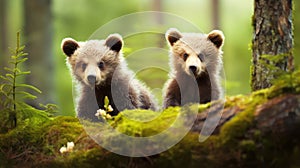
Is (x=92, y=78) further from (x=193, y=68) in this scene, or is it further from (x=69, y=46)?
(x=193, y=68)

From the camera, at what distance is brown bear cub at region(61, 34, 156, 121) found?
19.0ft

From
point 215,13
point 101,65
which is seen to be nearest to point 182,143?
point 101,65

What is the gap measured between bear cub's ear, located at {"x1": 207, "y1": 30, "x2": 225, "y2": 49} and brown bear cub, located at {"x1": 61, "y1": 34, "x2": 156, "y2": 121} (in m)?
1.04

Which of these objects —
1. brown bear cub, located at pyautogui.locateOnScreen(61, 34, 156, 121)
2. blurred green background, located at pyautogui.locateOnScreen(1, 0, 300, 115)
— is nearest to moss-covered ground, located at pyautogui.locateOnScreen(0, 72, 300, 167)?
brown bear cub, located at pyautogui.locateOnScreen(61, 34, 156, 121)

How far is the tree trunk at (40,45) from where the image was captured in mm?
11977

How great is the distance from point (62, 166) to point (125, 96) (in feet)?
5.37

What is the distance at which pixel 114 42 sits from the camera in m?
6.06

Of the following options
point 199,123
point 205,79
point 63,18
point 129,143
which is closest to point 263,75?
point 205,79

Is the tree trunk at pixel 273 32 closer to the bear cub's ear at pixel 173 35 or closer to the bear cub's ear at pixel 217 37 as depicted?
the bear cub's ear at pixel 217 37

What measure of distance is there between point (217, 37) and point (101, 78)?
1440 mm

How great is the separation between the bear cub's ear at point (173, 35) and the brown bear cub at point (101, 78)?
0.57 meters

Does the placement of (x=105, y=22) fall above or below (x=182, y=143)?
above

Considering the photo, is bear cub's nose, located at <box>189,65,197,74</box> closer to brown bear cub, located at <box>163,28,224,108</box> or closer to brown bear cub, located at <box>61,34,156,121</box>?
brown bear cub, located at <box>163,28,224,108</box>

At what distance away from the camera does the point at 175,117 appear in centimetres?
422
